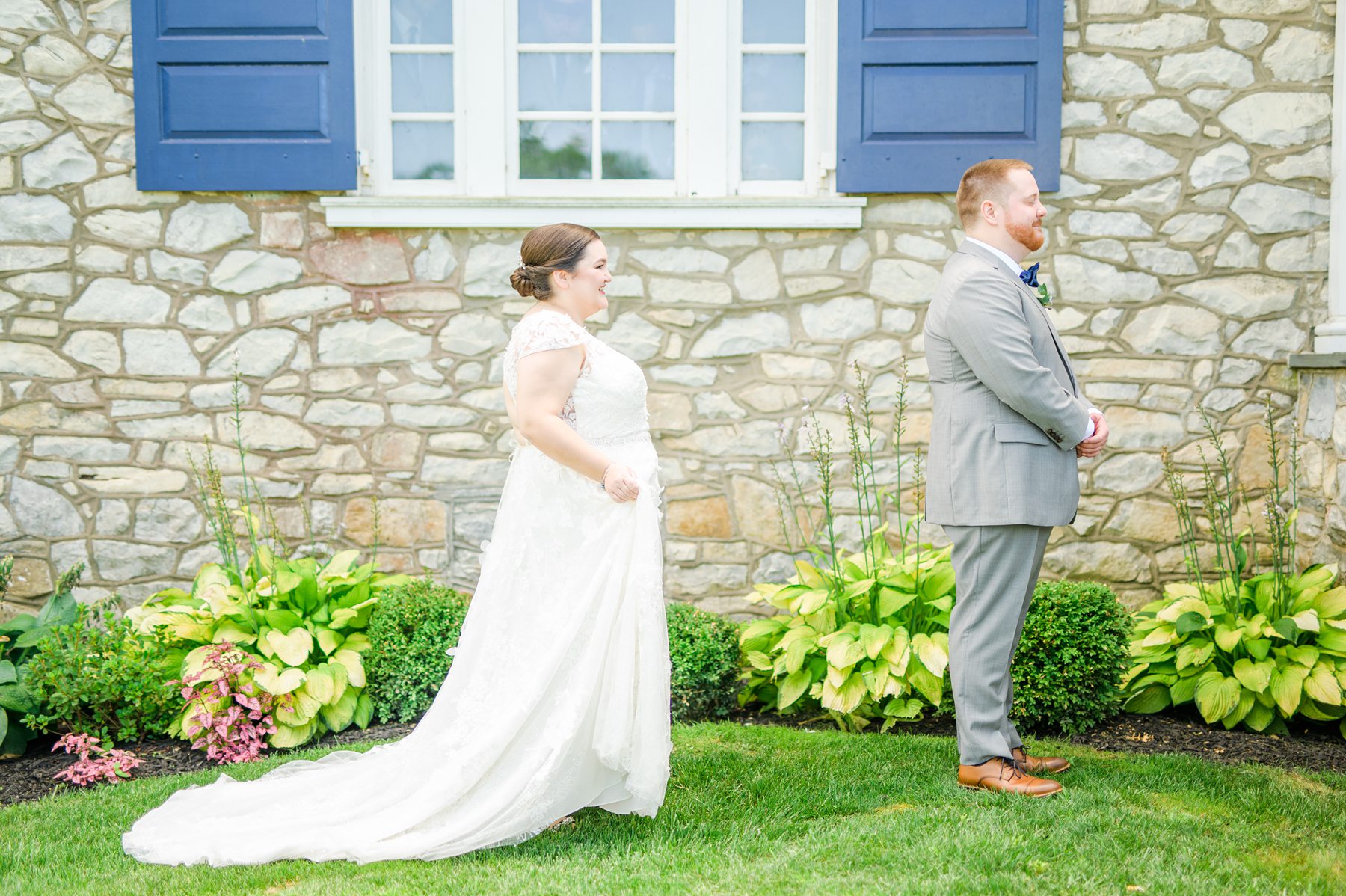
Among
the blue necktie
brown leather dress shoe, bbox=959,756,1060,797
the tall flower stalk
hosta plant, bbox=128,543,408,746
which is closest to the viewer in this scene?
brown leather dress shoe, bbox=959,756,1060,797

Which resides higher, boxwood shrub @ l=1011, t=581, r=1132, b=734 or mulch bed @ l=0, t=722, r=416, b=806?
boxwood shrub @ l=1011, t=581, r=1132, b=734

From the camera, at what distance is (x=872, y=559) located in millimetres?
4367

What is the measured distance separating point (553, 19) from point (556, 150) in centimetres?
62

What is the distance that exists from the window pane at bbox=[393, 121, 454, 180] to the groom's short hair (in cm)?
270

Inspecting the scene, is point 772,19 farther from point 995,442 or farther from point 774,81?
point 995,442

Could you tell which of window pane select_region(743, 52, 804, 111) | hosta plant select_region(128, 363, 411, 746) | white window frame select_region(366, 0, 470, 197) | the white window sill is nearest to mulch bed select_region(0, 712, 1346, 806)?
hosta plant select_region(128, 363, 411, 746)

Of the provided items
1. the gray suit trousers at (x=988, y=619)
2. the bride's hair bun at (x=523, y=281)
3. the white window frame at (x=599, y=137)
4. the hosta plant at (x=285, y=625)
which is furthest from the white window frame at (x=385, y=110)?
the gray suit trousers at (x=988, y=619)

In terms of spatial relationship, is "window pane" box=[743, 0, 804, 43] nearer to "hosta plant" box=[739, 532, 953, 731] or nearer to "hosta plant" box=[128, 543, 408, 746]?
"hosta plant" box=[739, 532, 953, 731]

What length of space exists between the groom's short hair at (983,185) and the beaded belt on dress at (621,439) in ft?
3.85

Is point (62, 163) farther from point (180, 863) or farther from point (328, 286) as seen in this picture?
point (180, 863)

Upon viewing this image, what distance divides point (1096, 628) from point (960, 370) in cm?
138

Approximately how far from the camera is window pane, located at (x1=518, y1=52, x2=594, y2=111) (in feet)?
16.9

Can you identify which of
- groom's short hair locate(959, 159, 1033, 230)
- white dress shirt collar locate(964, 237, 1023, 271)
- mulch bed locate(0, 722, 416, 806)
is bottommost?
mulch bed locate(0, 722, 416, 806)

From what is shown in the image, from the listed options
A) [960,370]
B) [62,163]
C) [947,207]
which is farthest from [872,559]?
[62,163]
